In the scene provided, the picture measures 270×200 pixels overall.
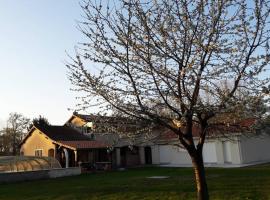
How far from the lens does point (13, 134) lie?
220 feet

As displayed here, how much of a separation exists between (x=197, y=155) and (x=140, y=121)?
1539 millimetres

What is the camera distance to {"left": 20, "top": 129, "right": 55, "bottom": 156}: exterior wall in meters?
40.4

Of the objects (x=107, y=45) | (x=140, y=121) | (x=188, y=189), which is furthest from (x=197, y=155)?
(x=188, y=189)

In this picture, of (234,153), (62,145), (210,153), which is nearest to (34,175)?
(62,145)

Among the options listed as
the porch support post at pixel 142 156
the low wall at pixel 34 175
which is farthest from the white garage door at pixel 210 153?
the low wall at pixel 34 175

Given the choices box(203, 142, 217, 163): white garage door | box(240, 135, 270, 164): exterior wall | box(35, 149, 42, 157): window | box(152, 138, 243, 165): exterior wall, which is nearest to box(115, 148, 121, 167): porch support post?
box(152, 138, 243, 165): exterior wall

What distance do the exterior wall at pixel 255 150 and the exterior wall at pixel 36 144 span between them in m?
18.3

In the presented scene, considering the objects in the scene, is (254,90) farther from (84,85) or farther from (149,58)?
(84,85)

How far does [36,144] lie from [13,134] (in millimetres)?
26934

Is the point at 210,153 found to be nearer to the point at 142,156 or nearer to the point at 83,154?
the point at 142,156

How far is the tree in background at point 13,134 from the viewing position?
63062mm

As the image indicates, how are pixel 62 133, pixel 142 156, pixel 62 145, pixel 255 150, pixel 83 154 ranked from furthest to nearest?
pixel 142 156, pixel 62 133, pixel 83 154, pixel 62 145, pixel 255 150

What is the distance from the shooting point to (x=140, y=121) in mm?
8641

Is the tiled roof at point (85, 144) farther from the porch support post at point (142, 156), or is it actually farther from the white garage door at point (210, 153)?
the white garage door at point (210, 153)
